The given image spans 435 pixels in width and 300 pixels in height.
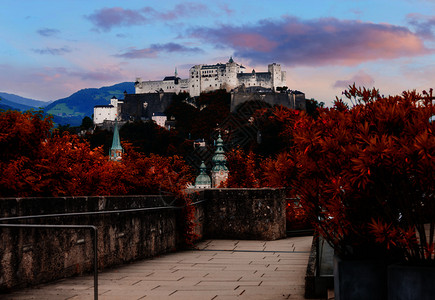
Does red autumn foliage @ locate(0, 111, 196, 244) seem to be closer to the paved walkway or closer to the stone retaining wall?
the stone retaining wall

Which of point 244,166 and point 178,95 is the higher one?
point 178,95

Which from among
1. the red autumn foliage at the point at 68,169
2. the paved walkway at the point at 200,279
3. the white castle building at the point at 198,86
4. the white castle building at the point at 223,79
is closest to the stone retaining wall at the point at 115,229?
the paved walkway at the point at 200,279

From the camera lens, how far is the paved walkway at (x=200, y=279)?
601 centimetres

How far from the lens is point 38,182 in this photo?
7.86 meters

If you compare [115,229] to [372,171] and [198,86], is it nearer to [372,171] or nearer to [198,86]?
[372,171]

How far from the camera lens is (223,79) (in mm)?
149250

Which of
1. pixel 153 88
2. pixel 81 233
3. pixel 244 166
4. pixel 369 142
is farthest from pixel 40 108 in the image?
pixel 153 88

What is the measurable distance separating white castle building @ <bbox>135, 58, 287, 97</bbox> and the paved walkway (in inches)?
5421

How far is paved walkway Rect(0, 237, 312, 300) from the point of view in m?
6.01

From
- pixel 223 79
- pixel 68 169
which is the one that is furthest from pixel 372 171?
pixel 223 79

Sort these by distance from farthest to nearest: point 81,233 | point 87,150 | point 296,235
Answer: point 296,235, point 87,150, point 81,233

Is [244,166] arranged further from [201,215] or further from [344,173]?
[344,173]

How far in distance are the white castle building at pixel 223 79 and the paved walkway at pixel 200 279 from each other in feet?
452

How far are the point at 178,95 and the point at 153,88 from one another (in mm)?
12826
